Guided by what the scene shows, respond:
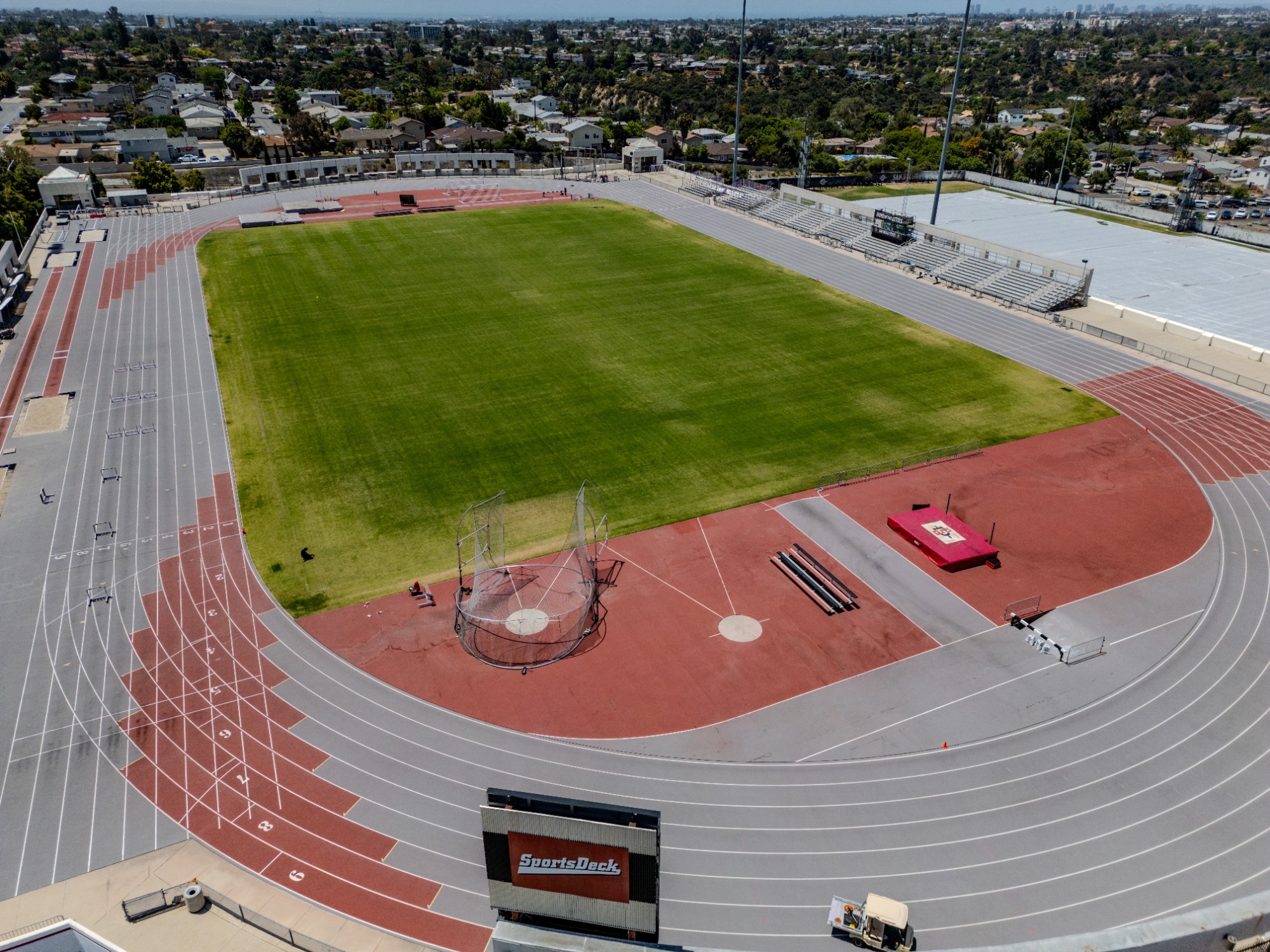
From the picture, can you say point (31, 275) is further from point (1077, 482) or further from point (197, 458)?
point (1077, 482)

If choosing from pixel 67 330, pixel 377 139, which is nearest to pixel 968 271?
pixel 67 330

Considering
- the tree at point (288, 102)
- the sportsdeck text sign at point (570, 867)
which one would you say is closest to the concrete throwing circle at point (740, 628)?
the sportsdeck text sign at point (570, 867)

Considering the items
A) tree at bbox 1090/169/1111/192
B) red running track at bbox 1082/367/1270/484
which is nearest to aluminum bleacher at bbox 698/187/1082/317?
red running track at bbox 1082/367/1270/484

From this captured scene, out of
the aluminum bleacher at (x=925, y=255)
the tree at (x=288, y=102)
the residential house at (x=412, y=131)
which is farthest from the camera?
the tree at (x=288, y=102)

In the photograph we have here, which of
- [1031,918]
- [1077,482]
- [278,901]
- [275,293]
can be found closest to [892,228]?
[1077,482]

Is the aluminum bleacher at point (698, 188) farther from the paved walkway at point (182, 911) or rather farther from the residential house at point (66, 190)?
the paved walkway at point (182, 911)

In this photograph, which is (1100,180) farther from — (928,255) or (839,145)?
(928,255)
